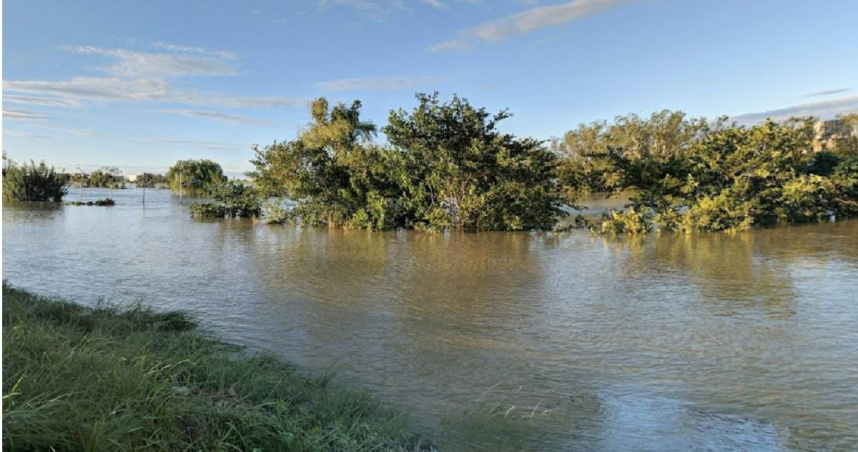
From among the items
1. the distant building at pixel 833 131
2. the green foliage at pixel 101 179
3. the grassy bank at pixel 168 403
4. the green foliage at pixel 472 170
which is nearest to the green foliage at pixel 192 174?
the green foliage at pixel 101 179

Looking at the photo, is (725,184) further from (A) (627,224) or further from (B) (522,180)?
(B) (522,180)

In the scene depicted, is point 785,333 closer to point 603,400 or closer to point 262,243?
point 603,400

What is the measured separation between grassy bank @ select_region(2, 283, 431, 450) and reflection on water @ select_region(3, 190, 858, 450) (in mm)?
727

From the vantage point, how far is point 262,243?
16.0 meters

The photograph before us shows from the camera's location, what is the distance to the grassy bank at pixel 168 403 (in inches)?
94.8

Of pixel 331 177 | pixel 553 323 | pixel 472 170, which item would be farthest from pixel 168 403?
pixel 331 177

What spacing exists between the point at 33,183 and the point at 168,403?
45.5 metres

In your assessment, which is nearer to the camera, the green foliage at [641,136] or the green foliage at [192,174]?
the green foliage at [641,136]

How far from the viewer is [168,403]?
9.56 ft

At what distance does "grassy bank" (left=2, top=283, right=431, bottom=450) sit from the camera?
94.8 inches

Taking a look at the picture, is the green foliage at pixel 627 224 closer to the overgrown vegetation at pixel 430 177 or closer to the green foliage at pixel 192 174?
the overgrown vegetation at pixel 430 177

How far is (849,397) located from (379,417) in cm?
396

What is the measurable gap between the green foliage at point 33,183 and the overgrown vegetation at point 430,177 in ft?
92.7

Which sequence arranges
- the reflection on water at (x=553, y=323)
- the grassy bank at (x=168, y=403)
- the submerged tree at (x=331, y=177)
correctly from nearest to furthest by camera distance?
the grassy bank at (x=168, y=403) < the reflection on water at (x=553, y=323) < the submerged tree at (x=331, y=177)
